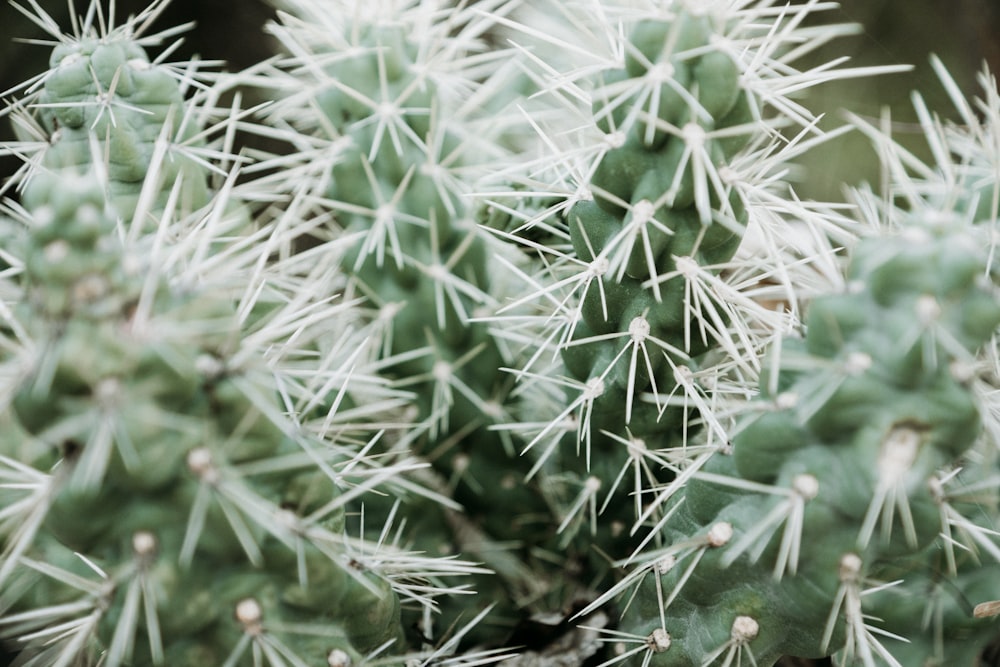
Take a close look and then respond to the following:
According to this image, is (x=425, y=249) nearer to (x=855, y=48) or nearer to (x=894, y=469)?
(x=894, y=469)

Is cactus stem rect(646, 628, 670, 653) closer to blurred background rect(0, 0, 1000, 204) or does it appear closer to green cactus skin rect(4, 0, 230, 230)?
green cactus skin rect(4, 0, 230, 230)

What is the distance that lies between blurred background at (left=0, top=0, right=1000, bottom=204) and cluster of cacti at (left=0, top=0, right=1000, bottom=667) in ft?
2.04

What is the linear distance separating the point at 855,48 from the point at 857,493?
1.70m

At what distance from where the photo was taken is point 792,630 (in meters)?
0.69

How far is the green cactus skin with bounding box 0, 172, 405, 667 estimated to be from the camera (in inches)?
21.1

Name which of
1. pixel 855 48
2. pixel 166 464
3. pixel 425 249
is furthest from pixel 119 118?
pixel 855 48

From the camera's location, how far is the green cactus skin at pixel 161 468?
21.1 inches

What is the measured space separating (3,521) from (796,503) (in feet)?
2.00

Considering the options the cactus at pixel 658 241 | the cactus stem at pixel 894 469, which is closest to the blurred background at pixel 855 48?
the cactus at pixel 658 241

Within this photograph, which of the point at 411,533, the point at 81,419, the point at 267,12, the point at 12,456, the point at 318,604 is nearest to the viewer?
the point at 81,419

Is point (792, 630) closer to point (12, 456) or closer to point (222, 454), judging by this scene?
point (222, 454)

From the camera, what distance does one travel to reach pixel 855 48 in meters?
2.02

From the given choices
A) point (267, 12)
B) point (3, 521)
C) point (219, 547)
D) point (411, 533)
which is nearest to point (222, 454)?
point (219, 547)

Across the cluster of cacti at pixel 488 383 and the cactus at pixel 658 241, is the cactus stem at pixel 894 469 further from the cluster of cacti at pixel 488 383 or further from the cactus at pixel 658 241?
the cactus at pixel 658 241
